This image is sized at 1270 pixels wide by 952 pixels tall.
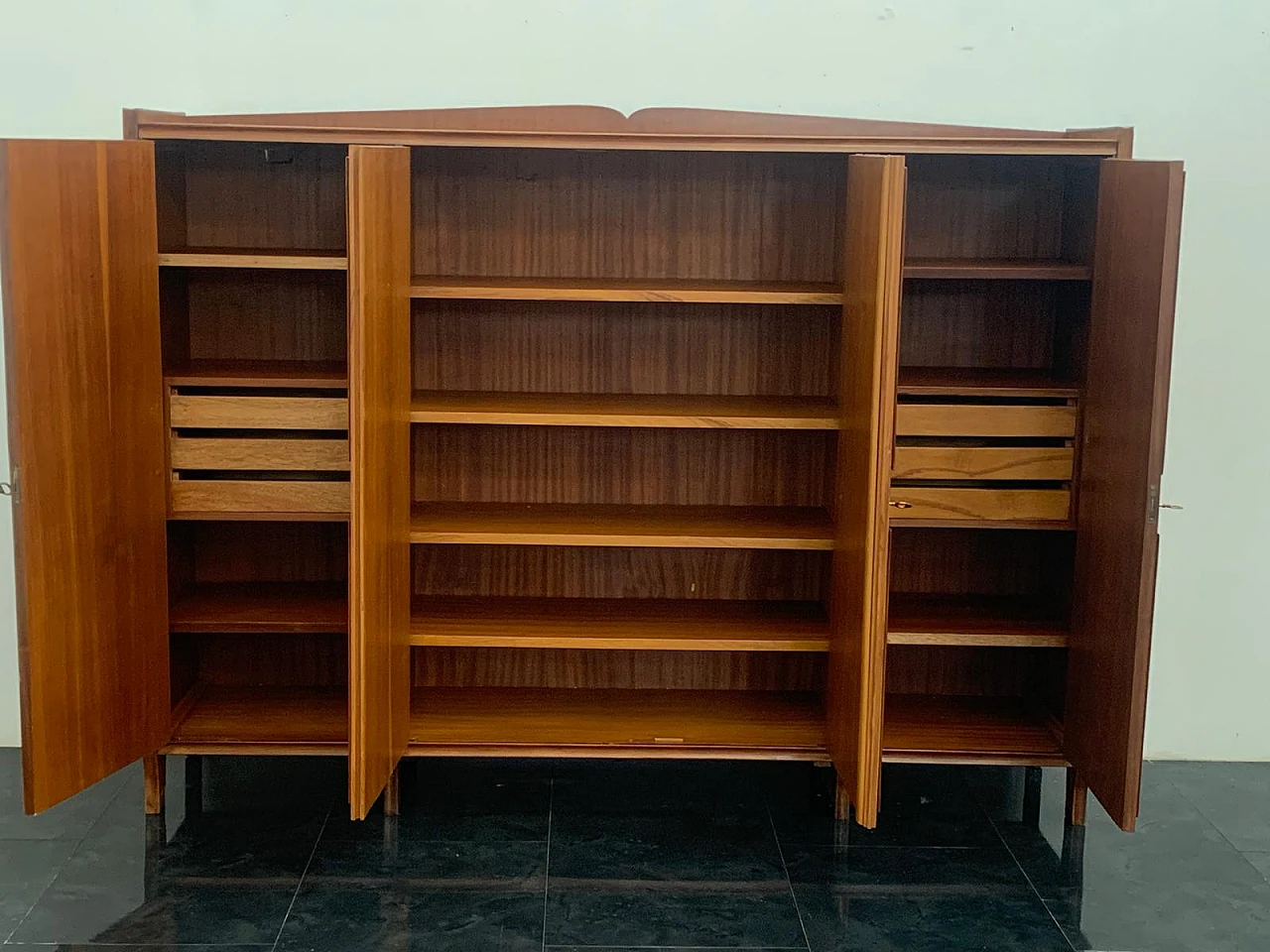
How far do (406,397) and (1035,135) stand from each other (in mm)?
1564

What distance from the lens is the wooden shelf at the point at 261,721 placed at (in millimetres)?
3211

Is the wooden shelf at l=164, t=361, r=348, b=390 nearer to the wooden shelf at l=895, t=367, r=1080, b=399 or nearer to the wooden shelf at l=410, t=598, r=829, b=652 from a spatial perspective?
the wooden shelf at l=410, t=598, r=829, b=652

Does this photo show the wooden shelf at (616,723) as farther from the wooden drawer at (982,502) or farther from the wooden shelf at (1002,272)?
the wooden shelf at (1002,272)

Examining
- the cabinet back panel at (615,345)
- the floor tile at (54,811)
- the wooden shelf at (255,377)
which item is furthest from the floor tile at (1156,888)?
the floor tile at (54,811)

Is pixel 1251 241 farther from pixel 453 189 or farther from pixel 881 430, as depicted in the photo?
pixel 453 189

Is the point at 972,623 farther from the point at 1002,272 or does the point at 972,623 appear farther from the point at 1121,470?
the point at 1002,272

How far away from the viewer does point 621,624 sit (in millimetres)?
3332

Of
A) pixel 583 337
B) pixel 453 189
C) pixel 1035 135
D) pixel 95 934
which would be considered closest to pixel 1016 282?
pixel 1035 135

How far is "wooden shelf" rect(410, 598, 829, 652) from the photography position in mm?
3215

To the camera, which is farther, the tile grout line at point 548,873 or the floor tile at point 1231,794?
the floor tile at point 1231,794

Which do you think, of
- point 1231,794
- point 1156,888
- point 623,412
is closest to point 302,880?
point 623,412

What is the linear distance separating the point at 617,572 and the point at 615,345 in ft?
2.02

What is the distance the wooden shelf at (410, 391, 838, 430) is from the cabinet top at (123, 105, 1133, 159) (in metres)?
0.61

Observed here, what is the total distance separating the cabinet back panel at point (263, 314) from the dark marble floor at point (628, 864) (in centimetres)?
113
